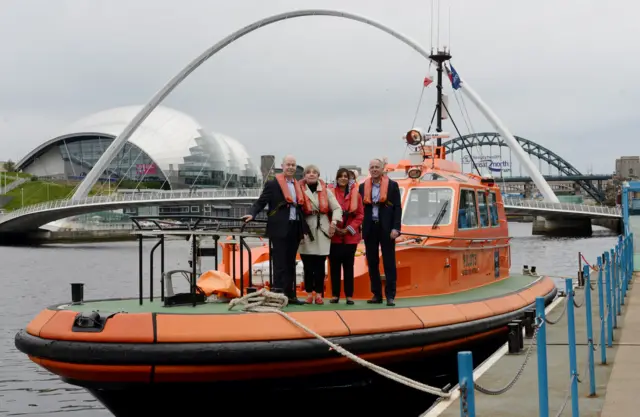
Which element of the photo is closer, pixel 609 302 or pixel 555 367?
pixel 555 367

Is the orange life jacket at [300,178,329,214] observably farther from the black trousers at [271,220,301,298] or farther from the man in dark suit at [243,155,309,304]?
the black trousers at [271,220,301,298]

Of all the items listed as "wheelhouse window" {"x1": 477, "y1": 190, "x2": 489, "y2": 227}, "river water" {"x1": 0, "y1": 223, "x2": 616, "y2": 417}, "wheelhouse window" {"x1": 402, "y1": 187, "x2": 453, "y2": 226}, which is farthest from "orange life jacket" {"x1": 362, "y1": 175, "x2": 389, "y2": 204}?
"wheelhouse window" {"x1": 477, "y1": 190, "x2": 489, "y2": 227}

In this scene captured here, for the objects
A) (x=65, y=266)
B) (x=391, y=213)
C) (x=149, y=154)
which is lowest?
(x=65, y=266)

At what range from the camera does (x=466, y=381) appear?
13.7ft

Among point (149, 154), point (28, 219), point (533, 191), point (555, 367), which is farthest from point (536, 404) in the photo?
point (533, 191)

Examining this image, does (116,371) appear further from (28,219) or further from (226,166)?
(226,166)

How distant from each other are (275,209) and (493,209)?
444cm

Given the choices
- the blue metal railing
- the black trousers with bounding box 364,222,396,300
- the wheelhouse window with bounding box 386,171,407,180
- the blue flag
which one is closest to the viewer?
the blue metal railing

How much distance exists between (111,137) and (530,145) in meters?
70.4

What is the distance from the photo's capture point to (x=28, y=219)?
6800cm

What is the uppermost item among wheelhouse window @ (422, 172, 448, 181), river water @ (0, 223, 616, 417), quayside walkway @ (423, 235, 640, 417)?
wheelhouse window @ (422, 172, 448, 181)

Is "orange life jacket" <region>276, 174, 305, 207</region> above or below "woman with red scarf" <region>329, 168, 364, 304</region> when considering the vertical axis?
above

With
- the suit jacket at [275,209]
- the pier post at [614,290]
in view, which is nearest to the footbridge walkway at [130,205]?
the pier post at [614,290]

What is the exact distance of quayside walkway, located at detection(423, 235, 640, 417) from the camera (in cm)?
538
